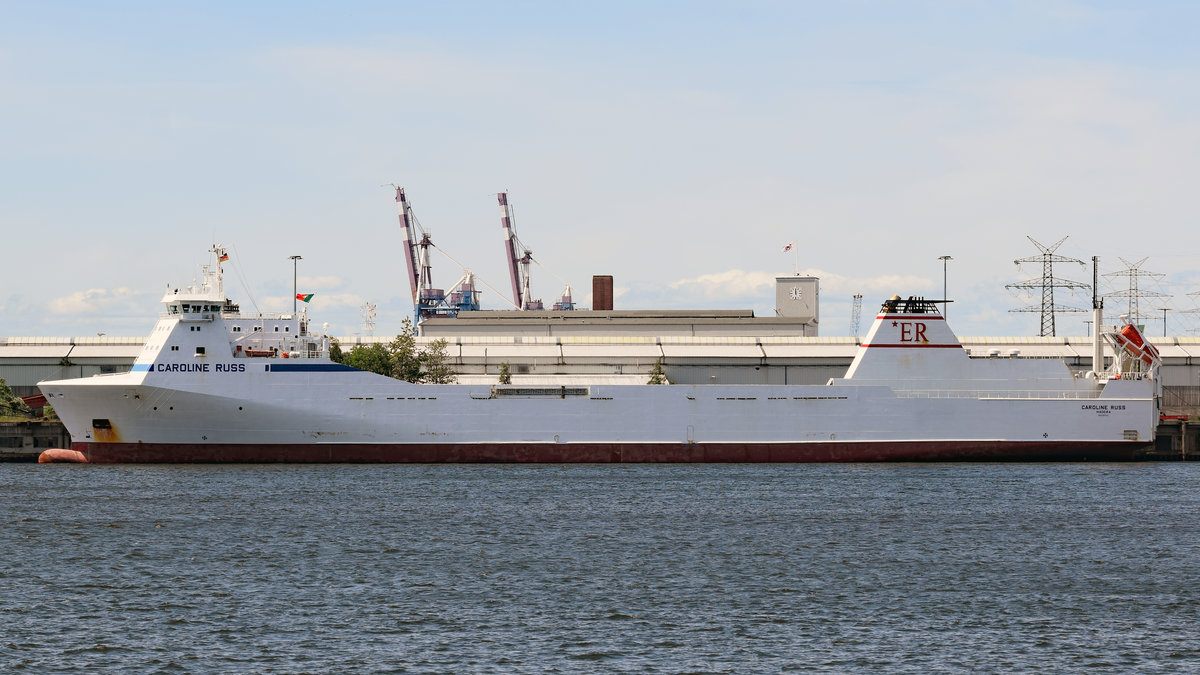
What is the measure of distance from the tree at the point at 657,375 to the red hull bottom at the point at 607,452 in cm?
1947

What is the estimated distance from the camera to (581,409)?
172 feet

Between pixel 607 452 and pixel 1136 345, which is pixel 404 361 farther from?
pixel 1136 345

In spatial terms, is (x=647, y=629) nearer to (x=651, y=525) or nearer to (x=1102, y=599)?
(x=1102, y=599)

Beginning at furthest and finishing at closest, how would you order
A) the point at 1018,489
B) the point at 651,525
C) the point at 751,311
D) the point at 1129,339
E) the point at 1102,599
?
the point at 751,311, the point at 1129,339, the point at 1018,489, the point at 651,525, the point at 1102,599

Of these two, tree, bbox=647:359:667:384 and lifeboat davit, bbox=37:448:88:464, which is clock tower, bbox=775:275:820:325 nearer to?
tree, bbox=647:359:667:384

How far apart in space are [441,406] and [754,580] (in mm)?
26801

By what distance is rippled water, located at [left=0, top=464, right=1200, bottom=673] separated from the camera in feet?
68.9

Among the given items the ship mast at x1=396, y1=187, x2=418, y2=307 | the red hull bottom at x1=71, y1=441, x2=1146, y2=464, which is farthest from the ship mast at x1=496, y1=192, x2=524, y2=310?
the red hull bottom at x1=71, y1=441, x2=1146, y2=464

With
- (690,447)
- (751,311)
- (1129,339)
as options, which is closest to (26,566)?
(690,447)

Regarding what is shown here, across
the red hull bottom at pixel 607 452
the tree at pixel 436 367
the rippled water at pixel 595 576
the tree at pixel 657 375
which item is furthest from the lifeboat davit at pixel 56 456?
the tree at pixel 657 375

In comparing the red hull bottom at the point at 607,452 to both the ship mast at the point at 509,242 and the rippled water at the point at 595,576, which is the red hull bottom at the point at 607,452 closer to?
the rippled water at the point at 595,576

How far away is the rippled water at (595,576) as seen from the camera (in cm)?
2100

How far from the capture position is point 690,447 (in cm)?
5278

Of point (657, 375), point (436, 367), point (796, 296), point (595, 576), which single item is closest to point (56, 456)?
point (436, 367)
